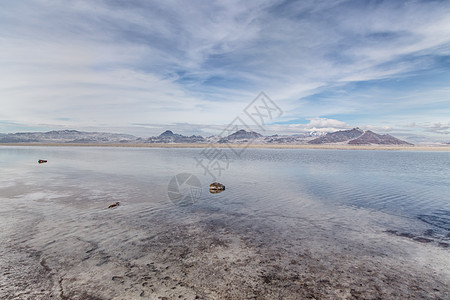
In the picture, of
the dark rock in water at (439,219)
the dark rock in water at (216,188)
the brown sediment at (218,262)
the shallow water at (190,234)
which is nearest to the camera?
the brown sediment at (218,262)

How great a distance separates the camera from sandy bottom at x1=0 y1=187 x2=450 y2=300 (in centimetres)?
519

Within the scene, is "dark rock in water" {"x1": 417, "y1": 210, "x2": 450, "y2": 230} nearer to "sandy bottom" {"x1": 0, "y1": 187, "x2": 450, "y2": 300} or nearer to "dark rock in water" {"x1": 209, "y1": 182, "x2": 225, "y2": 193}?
"sandy bottom" {"x1": 0, "y1": 187, "x2": 450, "y2": 300}

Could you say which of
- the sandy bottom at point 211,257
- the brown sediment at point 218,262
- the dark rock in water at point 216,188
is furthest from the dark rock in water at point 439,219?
the dark rock in water at point 216,188

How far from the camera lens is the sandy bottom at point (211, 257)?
204 inches

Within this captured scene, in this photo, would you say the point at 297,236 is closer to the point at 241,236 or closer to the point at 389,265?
the point at 241,236

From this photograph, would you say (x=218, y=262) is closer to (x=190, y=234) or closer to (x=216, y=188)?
(x=190, y=234)

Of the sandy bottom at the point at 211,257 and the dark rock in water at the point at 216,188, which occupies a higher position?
the sandy bottom at the point at 211,257

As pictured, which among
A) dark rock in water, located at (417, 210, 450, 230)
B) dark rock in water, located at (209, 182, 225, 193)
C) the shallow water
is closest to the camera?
the shallow water

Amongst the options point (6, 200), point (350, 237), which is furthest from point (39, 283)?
point (6, 200)

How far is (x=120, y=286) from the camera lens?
5270mm

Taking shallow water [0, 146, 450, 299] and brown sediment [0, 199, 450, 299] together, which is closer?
brown sediment [0, 199, 450, 299]

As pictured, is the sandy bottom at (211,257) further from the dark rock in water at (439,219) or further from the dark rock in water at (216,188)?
the dark rock in water at (216,188)

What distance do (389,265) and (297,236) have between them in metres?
2.74

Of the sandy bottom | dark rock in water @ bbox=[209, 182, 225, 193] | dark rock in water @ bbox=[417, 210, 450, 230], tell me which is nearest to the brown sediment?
the sandy bottom
